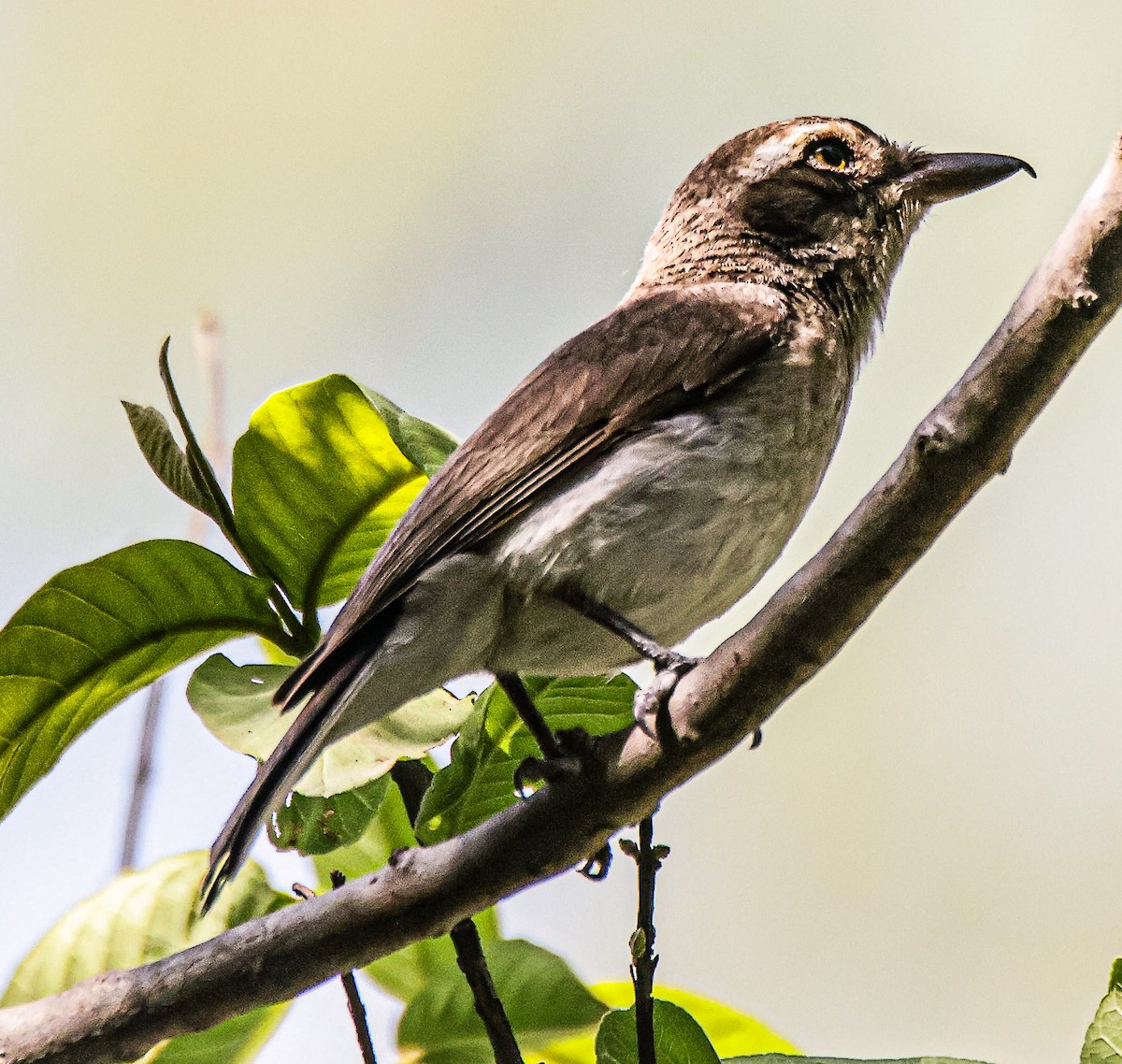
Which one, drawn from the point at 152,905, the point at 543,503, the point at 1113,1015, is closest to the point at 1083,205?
the point at 1113,1015

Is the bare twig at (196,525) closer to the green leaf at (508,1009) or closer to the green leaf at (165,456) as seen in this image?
the green leaf at (165,456)

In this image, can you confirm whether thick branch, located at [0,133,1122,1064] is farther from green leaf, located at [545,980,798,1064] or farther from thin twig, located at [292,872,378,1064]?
green leaf, located at [545,980,798,1064]

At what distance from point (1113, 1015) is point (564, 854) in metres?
0.83

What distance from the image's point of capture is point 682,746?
2002 millimetres

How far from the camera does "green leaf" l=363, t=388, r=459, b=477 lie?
252cm

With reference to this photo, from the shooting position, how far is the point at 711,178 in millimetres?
3723

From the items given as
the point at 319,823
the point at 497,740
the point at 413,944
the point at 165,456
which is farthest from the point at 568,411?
the point at 413,944

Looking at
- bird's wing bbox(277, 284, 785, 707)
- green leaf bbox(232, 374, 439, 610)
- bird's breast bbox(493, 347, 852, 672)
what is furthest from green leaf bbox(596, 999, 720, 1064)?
green leaf bbox(232, 374, 439, 610)

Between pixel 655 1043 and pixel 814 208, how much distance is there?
2300mm

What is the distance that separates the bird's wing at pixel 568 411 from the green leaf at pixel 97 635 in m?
0.24

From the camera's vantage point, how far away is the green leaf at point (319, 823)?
2443 mm

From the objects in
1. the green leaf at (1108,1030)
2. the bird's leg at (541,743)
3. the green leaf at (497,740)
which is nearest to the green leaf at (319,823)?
the green leaf at (497,740)

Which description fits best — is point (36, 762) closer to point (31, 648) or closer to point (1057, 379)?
point (31, 648)

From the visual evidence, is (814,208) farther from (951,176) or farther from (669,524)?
(669,524)
